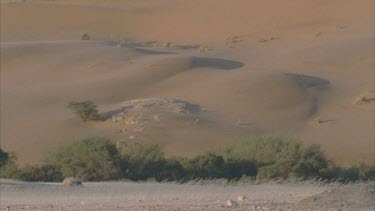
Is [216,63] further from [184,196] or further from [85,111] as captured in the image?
[184,196]

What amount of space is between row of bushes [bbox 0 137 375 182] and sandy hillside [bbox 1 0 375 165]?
6411 millimetres

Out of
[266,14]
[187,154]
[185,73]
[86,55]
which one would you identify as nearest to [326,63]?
[185,73]

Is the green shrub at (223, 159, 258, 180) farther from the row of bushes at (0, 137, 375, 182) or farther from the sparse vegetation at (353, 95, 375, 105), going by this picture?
the sparse vegetation at (353, 95, 375, 105)

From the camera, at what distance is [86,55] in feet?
146

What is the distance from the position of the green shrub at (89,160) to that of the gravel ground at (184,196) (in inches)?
85.1

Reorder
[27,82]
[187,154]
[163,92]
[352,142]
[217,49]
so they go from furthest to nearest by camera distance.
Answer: [217,49] < [27,82] < [163,92] < [352,142] < [187,154]

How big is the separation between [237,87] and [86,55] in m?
11.3

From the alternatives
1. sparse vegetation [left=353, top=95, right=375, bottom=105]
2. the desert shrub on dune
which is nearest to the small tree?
the desert shrub on dune

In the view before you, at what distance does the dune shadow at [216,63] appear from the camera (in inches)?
1650

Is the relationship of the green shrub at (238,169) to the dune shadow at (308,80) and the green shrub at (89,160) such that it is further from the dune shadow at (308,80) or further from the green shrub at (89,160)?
the dune shadow at (308,80)

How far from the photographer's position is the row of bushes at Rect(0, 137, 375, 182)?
60.7ft

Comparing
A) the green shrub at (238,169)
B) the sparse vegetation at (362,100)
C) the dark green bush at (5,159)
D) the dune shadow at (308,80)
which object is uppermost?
the green shrub at (238,169)

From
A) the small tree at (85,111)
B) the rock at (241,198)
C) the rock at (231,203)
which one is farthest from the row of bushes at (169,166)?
the small tree at (85,111)

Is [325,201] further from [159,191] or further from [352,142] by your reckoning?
[352,142]
